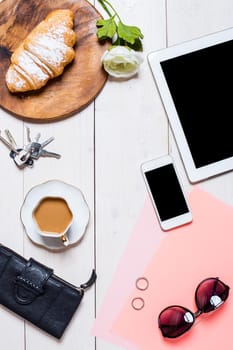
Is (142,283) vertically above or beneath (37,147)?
beneath

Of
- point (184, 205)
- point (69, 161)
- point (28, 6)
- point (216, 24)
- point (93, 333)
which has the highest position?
point (28, 6)

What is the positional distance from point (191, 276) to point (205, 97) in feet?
0.91

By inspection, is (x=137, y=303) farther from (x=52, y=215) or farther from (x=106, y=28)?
(x=106, y=28)

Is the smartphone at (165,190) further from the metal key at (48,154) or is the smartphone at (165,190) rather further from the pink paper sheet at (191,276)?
the metal key at (48,154)

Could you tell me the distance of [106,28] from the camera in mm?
826

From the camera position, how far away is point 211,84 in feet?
2.82

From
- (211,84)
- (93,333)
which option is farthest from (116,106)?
(93,333)

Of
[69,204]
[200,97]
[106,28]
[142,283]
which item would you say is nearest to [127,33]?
[106,28]

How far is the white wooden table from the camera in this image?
86cm

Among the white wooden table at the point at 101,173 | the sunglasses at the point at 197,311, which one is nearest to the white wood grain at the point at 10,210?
the white wooden table at the point at 101,173

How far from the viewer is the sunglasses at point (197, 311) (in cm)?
85

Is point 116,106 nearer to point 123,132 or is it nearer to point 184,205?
point 123,132

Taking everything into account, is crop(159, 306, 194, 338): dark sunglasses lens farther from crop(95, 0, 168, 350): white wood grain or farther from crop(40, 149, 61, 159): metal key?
crop(40, 149, 61, 159): metal key

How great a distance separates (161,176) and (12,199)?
230mm
